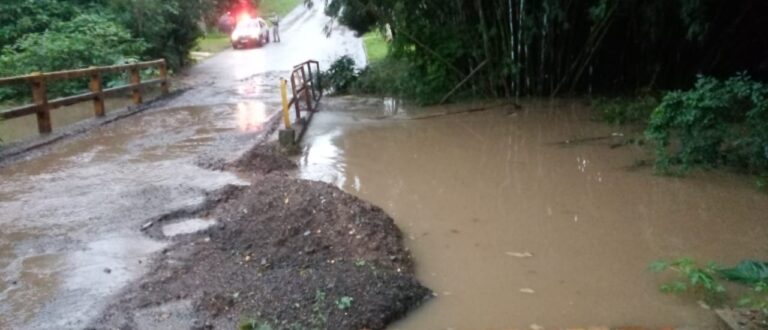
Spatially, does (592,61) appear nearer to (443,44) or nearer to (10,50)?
(443,44)

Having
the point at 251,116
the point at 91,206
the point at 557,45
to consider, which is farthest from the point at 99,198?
the point at 557,45

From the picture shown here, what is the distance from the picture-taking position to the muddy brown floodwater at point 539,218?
5309 mm

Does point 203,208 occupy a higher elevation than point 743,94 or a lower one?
lower

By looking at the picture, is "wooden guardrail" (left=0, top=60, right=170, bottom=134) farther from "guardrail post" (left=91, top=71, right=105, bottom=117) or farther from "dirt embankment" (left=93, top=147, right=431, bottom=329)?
"dirt embankment" (left=93, top=147, right=431, bottom=329)

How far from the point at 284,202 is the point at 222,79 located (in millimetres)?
15947

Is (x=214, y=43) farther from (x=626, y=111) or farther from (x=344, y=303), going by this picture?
(x=344, y=303)

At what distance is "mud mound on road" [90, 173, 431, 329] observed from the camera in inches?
190

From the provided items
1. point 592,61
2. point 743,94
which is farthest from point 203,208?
point 592,61

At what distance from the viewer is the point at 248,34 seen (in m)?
35.2

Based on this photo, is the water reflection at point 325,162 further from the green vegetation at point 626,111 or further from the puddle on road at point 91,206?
the green vegetation at point 626,111

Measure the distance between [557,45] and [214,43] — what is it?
26.2m

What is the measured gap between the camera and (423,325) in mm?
5020

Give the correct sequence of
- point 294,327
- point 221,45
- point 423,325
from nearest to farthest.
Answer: point 294,327, point 423,325, point 221,45

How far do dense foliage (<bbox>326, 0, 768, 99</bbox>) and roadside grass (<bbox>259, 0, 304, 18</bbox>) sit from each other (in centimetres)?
3911
